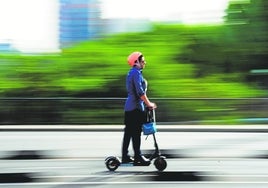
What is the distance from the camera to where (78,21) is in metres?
39.5

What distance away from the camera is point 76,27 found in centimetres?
3806

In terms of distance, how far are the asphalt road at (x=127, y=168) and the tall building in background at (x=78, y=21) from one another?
1649cm

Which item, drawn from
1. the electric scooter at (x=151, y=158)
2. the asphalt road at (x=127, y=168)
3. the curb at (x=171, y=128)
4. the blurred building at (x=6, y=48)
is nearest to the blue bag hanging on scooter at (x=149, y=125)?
the electric scooter at (x=151, y=158)

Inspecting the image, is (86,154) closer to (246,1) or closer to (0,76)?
(0,76)

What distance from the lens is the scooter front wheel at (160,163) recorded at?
940cm

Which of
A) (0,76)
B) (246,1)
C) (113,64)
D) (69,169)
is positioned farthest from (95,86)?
(69,169)

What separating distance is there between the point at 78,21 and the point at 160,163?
3077 cm

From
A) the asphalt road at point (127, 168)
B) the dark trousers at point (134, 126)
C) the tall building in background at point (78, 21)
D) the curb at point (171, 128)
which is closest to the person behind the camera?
the asphalt road at point (127, 168)

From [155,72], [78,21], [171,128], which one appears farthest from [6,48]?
[171,128]

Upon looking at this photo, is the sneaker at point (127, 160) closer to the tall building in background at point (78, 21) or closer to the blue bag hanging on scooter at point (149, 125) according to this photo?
the blue bag hanging on scooter at point (149, 125)

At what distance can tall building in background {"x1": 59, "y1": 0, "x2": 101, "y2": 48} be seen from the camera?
108 ft

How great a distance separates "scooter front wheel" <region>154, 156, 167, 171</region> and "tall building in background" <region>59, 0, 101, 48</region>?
22.6 metres

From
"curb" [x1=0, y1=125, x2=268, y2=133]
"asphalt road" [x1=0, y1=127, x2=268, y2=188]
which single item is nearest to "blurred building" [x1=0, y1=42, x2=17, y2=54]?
"curb" [x1=0, y1=125, x2=268, y2=133]

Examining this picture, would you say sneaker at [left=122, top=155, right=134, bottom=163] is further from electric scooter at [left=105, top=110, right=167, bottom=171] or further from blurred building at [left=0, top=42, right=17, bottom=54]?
blurred building at [left=0, top=42, right=17, bottom=54]
